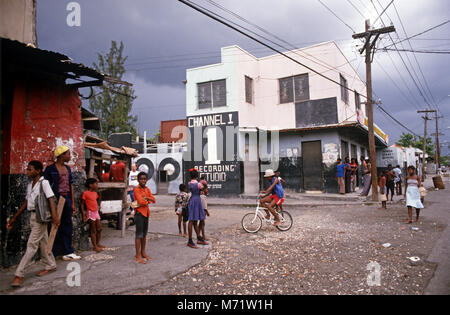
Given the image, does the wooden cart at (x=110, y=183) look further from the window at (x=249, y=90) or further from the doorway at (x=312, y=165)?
the doorway at (x=312, y=165)

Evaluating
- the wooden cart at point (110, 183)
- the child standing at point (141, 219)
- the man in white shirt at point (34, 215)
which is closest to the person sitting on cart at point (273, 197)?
the child standing at point (141, 219)

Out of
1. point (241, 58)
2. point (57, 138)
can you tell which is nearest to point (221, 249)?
point (57, 138)

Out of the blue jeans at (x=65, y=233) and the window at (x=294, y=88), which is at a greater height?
the window at (x=294, y=88)

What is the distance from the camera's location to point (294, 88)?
57.4 feet

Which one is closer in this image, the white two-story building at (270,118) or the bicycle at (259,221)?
the bicycle at (259,221)

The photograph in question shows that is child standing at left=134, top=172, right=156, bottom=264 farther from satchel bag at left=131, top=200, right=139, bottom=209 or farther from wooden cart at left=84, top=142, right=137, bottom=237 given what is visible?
wooden cart at left=84, top=142, right=137, bottom=237

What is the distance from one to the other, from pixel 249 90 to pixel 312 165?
6075 millimetres

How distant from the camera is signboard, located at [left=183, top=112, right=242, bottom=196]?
17.4m

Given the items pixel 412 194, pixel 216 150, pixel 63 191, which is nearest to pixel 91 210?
pixel 63 191

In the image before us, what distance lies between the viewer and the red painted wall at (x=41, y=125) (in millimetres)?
5195

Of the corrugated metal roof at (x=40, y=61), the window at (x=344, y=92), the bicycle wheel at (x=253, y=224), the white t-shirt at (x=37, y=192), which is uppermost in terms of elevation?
the window at (x=344, y=92)

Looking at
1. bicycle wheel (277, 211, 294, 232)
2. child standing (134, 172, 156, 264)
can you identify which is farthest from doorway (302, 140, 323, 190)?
child standing (134, 172, 156, 264)

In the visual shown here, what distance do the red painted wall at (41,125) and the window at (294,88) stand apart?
13553mm

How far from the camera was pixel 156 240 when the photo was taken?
7.12 metres
